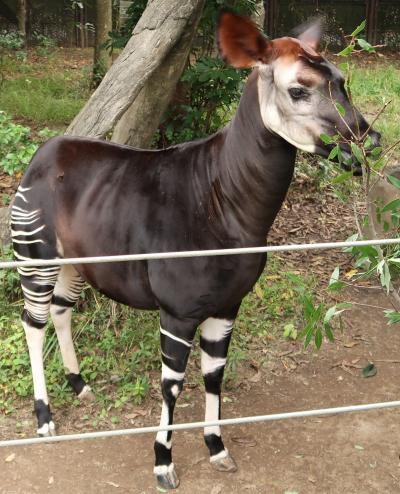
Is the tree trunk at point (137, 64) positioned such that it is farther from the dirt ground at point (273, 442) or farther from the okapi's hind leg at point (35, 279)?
the dirt ground at point (273, 442)

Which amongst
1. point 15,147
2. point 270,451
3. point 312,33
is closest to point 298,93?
point 312,33

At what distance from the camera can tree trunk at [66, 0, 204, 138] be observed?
3.79 meters

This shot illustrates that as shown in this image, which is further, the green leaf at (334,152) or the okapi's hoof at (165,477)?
the okapi's hoof at (165,477)

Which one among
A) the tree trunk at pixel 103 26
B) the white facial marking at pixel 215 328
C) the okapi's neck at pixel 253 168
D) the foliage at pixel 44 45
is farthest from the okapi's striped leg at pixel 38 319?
the foliage at pixel 44 45

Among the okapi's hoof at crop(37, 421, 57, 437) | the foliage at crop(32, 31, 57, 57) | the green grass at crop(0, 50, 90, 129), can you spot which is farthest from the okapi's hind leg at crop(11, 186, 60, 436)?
the foliage at crop(32, 31, 57, 57)

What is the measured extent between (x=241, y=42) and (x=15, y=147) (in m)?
2.93

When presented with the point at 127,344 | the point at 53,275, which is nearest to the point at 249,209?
the point at 53,275

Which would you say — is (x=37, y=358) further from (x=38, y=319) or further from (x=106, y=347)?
(x=106, y=347)

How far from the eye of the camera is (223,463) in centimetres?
332

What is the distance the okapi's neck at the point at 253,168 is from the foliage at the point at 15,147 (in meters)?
2.13

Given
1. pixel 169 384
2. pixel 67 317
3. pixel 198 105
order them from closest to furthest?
1. pixel 169 384
2. pixel 67 317
3. pixel 198 105

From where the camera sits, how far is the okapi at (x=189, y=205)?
2402 millimetres

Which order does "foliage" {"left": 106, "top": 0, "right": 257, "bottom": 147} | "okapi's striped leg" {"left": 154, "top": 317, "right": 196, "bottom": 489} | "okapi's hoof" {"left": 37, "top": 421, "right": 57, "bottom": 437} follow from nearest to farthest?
"okapi's striped leg" {"left": 154, "top": 317, "right": 196, "bottom": 489}, "okapi's hoof" {"left": 37, "top": 421, "right": 57, "bottom": 437}, "foliage" {"left": 106, "top": 0, "right": 257, "bottom": 147}

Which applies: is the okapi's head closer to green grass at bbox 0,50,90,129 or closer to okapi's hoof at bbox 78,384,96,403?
okapi's hoof at bbox 78,384,96,403
